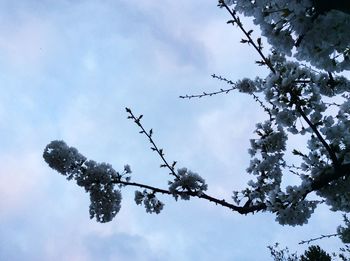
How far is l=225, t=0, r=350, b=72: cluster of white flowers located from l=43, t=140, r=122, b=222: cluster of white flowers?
3.29 m

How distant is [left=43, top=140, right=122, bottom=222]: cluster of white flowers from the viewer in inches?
224

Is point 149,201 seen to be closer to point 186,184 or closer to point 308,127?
point 186,184

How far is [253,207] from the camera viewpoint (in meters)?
5.17

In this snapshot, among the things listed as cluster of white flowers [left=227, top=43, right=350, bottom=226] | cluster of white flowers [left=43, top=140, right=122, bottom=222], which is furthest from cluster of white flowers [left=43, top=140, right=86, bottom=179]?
cluster of white flowers [left=227, top=43, right=350, bottom=226]

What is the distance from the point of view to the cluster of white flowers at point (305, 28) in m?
3.10

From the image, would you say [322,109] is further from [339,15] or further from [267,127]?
[339,15]

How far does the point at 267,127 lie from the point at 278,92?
1.73 meters

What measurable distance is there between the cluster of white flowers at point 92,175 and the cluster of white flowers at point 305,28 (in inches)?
129

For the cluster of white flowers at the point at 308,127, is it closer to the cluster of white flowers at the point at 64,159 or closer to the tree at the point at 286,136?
the tree at the point at 286,136

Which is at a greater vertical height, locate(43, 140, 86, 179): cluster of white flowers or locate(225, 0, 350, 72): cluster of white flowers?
locate(43, 140, 86, 179): cluster of white flowers

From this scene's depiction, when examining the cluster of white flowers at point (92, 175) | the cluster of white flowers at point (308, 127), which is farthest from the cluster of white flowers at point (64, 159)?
the cluster of white flowers at point (308, 127)

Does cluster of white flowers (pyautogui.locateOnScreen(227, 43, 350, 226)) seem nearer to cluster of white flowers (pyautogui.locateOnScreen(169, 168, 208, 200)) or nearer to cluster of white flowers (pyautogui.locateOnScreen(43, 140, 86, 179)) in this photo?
cluster of white flowers (pyautogui.locateOnScreen(169, 168, 208, 200))

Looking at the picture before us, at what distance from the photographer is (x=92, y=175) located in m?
5.67

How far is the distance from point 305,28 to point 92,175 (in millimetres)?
3859
